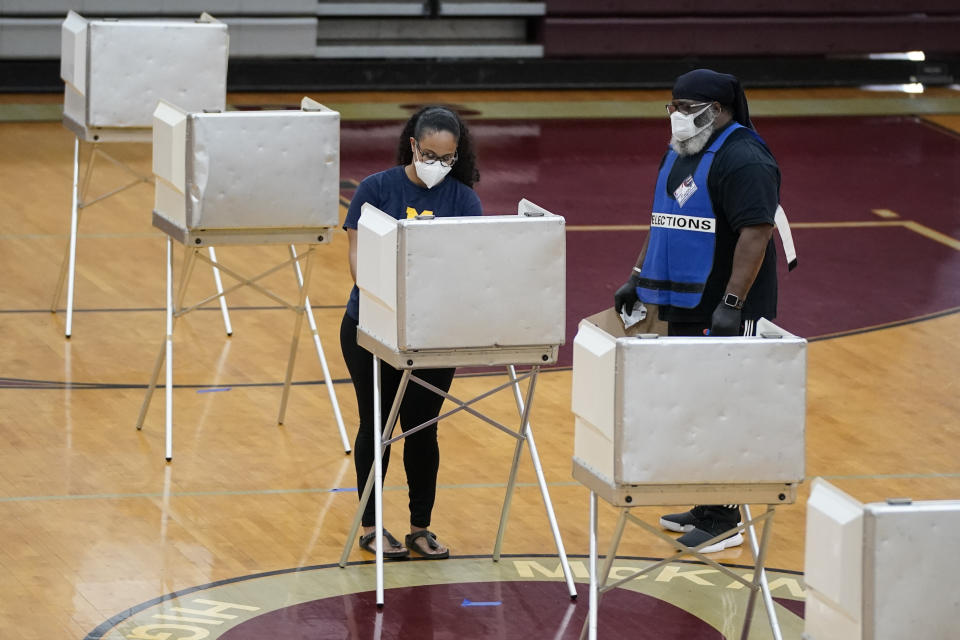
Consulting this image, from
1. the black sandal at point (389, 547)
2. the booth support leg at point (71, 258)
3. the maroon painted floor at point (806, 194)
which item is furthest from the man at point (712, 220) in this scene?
the booth support leg at point (71, 258)

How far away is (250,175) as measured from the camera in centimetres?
586

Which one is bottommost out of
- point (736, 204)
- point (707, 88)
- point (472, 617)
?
point (472, 617)

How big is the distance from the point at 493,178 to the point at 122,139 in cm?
409

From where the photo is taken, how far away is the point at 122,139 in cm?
725

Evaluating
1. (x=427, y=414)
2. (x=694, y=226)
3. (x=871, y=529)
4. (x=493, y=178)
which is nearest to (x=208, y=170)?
(x=427, y=414)

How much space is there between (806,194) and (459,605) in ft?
22.1

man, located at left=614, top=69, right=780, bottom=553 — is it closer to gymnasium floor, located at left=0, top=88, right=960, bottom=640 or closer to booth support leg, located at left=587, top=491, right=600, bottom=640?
gymnasium floor, located at left=0, top=88, right=960, bottom=640

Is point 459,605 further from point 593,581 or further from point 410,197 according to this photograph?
point 410,197

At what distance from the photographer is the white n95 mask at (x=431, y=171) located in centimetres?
486

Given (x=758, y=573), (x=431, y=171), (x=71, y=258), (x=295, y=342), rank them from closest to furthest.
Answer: (x=758, y=573), (x=431, y=171), (x=295, y=342), (x=71, y=258)

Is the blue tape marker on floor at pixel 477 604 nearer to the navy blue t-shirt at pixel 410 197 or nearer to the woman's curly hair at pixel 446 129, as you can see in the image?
the navy blue t-shirt at pixel 410 197

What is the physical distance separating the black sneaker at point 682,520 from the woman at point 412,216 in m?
0.79

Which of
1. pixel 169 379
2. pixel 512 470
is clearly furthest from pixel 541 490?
pixel 169 379

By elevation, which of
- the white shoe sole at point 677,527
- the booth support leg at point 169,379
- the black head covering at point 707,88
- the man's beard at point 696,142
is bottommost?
the white shoe sole at point 677,527
